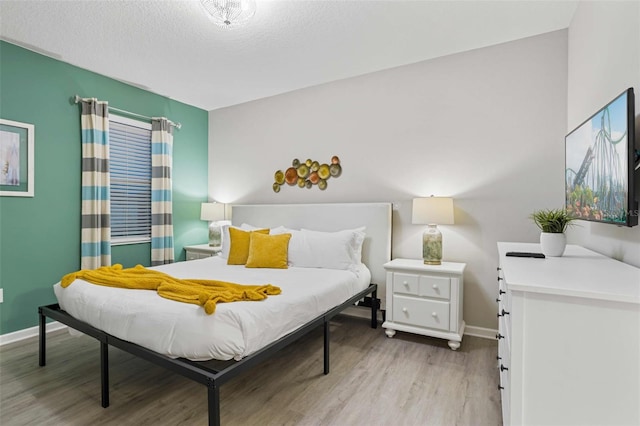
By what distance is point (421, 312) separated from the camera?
9.50ft

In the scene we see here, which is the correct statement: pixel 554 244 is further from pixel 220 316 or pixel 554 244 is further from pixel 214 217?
pixel 214 217

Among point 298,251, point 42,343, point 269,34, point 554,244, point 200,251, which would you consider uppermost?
point 269,34

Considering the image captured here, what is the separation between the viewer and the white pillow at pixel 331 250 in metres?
3.19

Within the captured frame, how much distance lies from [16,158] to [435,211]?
3.87 m

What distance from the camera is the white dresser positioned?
3.37 feet

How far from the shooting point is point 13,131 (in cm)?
295

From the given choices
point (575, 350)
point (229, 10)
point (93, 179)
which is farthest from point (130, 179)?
point (575, 350)

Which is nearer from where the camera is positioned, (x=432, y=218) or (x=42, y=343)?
(x=42, y=343)

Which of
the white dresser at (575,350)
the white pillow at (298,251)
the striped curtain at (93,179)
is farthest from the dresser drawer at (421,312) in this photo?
the striped curtain at (93,179)

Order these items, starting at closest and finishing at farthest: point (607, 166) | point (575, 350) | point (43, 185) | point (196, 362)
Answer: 1. point (575, 350)
2. point (607, 166)
3. point (196, 362)
4. point (43, 185)

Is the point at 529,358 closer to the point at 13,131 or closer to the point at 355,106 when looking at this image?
the point at 355,106

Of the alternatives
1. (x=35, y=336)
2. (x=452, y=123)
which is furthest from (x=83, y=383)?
(x=452, y=123)

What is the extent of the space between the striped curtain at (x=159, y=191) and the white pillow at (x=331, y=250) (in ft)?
6.22

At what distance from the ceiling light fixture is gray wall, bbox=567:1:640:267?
2.12 m
